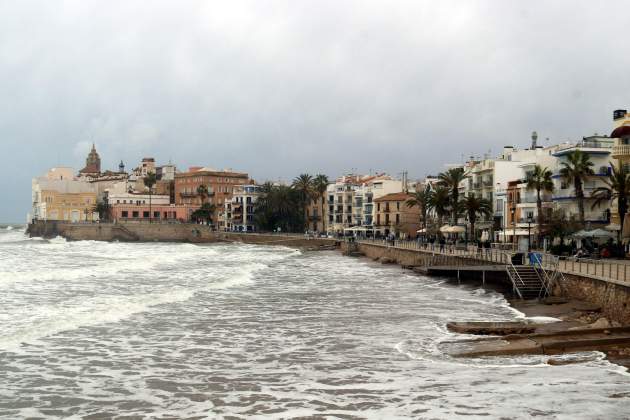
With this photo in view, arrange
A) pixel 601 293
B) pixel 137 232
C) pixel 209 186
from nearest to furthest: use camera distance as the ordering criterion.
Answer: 1. pixel 601 293
2. pixel 137 232
3. pixel 209 186

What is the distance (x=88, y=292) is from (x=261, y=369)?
21.1 m

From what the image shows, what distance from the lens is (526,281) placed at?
3234 centimetres

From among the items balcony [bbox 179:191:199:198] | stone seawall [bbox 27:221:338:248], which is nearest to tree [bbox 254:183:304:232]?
stone seawall [bbox 27:221:338:248]

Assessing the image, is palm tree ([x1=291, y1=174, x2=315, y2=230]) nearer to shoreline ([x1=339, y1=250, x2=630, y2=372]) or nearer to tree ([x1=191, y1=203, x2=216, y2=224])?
tree ([x1=191, y1=203, x2=216, y2=224])

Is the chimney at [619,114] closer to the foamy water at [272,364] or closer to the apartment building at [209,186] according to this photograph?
the foamy water at [272,364]

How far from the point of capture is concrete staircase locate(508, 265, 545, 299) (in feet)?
103

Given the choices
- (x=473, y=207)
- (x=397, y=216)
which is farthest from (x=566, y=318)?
(x=397, y=216)

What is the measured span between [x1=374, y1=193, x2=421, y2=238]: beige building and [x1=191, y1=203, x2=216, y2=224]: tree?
52458 mm

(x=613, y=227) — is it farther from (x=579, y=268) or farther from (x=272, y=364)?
(x=272, y=364)

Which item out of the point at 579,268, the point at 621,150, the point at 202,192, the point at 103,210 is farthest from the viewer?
the point at 103,210

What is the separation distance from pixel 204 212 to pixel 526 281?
117 meters

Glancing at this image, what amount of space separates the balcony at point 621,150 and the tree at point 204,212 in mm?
107203

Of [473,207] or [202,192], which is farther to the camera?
[202,192]

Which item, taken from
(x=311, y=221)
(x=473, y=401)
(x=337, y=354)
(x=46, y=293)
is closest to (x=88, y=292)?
(x=46, y=293)
